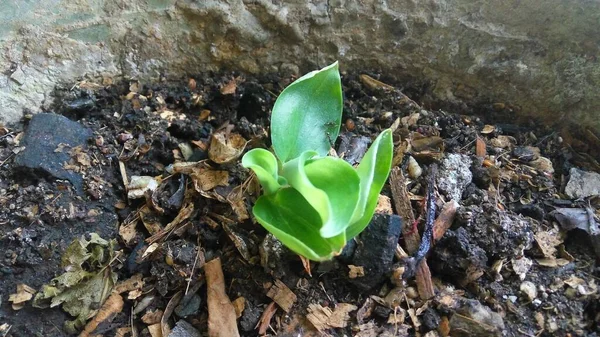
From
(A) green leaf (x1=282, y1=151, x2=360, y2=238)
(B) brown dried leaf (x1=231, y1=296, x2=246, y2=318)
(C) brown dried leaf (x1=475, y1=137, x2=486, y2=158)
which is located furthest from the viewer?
(C) brown dried leaf (x1=475, y1=137, x2=486, y2=158)

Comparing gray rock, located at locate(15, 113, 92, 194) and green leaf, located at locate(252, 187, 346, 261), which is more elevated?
green leaf, located at locate(252, 187, 346, 261)

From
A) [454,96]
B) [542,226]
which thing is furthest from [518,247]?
[454,96]

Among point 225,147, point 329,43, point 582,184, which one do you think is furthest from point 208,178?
point 582,184

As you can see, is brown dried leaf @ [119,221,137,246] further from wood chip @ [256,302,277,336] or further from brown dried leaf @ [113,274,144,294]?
wood chip @ [256,302,277,336]

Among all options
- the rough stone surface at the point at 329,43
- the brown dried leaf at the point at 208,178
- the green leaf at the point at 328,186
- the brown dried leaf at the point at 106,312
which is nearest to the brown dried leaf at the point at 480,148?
the rough stone surface at the point at 329,43

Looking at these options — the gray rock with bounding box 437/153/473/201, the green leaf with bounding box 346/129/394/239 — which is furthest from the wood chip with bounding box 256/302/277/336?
the gray rock with bounding box 437/153/473/201

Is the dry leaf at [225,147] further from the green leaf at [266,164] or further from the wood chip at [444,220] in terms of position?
the wood chip at [444,220]

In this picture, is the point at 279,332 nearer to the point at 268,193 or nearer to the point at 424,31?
the point at 268,193
